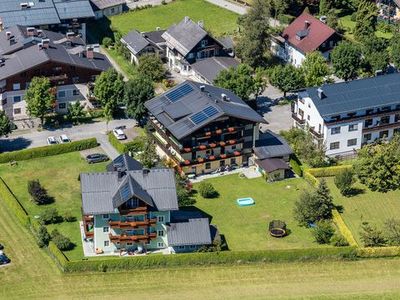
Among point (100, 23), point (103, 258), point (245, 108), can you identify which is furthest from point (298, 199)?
point (100, 23)

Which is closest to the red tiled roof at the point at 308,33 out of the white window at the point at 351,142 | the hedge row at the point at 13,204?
the white window at the point at 351,142

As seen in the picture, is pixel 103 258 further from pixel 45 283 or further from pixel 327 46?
pixel 327 46

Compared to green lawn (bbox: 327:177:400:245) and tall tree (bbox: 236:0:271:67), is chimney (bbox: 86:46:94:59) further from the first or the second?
green lawn (bbox: 327:177:400:245)

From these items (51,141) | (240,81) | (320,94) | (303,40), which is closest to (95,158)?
(51,141)

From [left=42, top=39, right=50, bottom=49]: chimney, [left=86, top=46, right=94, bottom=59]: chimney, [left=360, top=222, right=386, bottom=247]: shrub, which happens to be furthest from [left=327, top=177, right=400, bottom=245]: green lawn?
[left=42, top=39, right=50, bottom=49]: chimney

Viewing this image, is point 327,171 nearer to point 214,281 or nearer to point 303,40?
point 214,281

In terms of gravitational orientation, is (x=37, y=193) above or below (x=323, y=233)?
above
